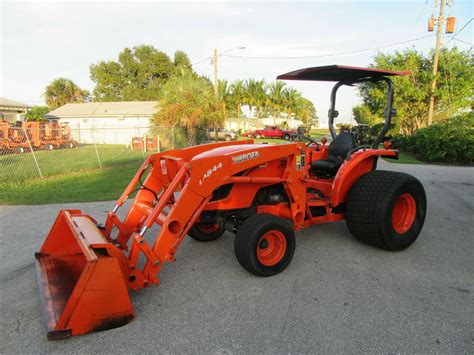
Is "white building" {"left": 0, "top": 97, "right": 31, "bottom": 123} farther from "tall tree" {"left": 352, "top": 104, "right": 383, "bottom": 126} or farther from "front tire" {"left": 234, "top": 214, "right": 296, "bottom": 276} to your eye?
"front tire" {"left": 234, "top": 214, "right": 296, "bottom": 276}

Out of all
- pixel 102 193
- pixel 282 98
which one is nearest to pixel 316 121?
pixel 282 98

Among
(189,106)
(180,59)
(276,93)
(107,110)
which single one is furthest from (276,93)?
(189,106)

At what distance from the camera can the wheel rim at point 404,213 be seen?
444cm

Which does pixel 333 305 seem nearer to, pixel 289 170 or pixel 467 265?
pixel 289 170

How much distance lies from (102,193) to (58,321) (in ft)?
18.4

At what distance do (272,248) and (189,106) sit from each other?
15019 mm

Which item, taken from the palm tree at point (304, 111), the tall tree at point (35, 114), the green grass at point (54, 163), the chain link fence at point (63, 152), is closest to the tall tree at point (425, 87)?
the chain link fence at point (63, 152)

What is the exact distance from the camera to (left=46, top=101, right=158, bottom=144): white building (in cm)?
2912

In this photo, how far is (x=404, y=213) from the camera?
14.9ft

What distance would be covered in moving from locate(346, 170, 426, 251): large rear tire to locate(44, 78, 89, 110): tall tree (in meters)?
56.6

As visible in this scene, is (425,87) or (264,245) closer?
(264,245)

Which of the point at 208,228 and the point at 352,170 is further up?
the point at 352,170

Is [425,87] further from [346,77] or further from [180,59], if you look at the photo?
[180,59]

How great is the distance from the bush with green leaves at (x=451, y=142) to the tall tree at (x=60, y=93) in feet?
169
